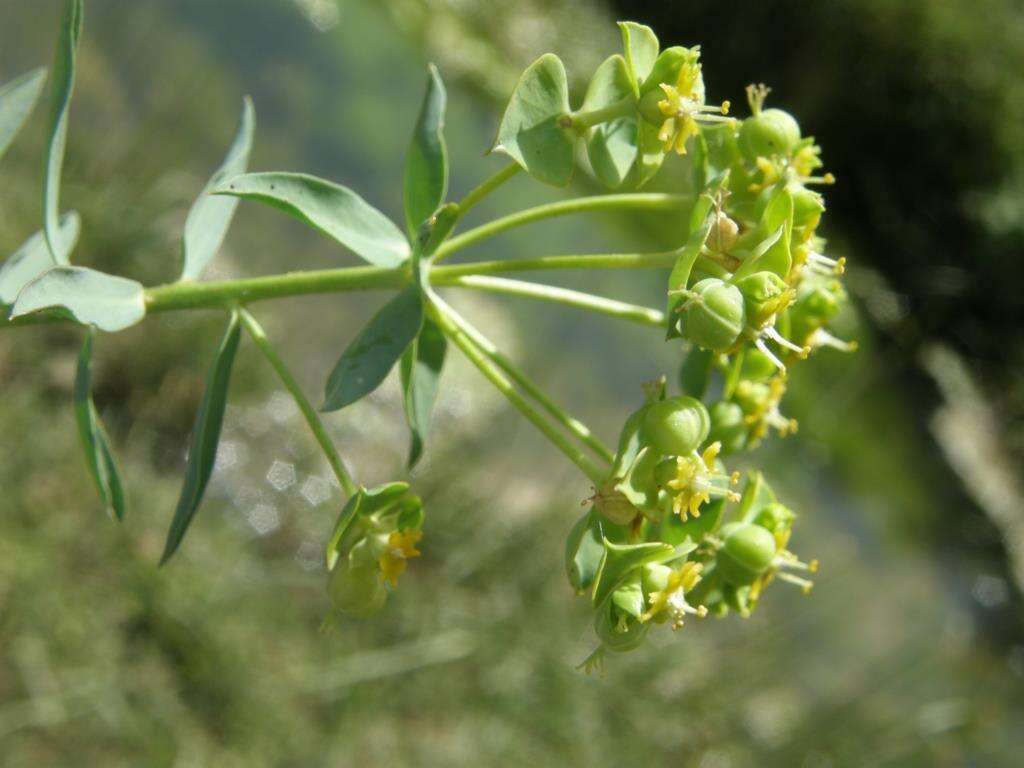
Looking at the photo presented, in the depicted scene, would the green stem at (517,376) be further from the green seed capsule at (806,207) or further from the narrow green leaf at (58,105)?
the narrow green leaf at (58,105)

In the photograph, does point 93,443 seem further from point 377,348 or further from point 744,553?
point 744,553

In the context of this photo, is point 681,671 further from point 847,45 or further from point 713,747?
point 847,45

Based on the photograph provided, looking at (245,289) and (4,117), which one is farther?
(4,117)

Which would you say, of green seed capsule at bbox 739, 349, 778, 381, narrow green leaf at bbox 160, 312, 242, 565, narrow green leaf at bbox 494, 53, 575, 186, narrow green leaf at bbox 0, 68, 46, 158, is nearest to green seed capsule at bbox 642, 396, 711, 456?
green seed capsule at bbox 739, 349, 778, 381

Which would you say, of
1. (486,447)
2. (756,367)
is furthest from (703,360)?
(486,447)

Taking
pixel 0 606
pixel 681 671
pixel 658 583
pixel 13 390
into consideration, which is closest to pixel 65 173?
pixel 13 390

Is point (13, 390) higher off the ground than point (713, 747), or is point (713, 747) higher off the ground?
point (13, 390)

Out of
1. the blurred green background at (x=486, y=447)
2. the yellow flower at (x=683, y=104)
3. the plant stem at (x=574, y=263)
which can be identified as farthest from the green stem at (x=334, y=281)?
the blurred green background at (x=486, y=447)
